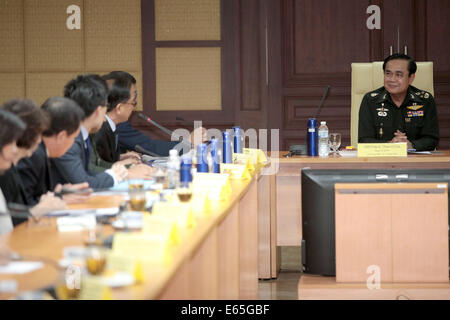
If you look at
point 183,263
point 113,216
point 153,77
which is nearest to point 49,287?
point 183,263

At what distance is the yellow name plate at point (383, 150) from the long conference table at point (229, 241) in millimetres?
50

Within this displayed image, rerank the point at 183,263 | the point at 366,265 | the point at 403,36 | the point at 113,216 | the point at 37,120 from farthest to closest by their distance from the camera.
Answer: the point at 403,36
the point at 366,265
the point at 37,120
the point at 113,216
the point at 183,263

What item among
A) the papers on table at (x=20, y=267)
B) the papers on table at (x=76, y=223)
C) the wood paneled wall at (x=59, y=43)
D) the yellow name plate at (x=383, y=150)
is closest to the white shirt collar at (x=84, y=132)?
the papers on table at (x=76, y=223)

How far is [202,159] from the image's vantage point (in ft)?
9.06

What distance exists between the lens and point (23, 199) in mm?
2352

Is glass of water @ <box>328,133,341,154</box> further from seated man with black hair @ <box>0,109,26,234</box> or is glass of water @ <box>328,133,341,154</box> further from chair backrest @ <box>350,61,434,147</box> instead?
seated man with black hair @ <box>0,109,26,234</box>

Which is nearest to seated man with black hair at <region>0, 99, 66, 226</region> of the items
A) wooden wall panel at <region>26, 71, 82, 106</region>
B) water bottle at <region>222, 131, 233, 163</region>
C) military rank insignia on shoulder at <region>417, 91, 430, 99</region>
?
water bottle at <region>222, 131, 233, 163</region>

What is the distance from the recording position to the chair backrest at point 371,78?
174 inches

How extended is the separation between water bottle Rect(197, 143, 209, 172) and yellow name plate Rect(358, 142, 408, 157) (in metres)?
1.16

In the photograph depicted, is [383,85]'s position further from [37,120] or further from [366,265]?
[37,120]

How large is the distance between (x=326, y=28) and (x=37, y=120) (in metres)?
3.81

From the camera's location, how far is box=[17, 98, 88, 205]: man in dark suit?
2.45 meters

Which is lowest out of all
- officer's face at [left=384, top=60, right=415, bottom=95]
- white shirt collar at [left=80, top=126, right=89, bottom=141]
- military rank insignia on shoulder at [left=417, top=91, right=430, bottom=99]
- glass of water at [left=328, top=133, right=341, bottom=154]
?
glass of water at [left=328, top=133, right=341, bottom=154]

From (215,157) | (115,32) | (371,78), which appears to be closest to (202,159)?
(215,157)
